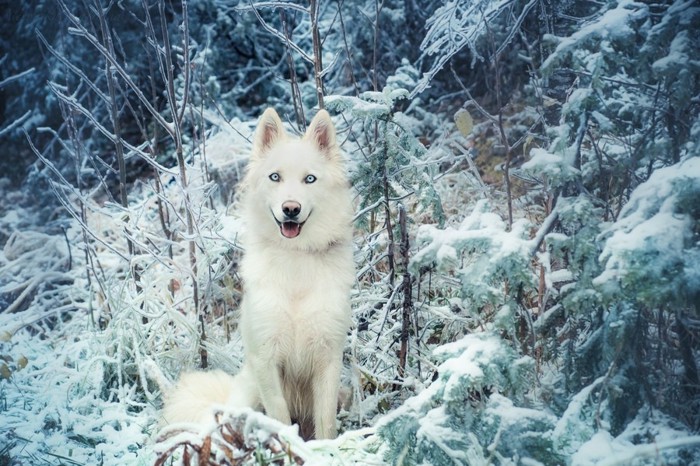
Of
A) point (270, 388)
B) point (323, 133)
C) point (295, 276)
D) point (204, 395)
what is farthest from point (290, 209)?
point (204, 395)

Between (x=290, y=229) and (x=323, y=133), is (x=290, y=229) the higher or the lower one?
the lower one

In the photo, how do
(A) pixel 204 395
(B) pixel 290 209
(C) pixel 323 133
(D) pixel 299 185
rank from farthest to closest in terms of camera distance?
(A) pixel 204 395 < (C) pixel 323 133 < (D) pixel 299 185 < (B) pixel 290 209

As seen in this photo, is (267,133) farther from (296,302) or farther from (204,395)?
(204,395)

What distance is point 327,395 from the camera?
2.45 m

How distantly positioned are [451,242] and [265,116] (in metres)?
0.99

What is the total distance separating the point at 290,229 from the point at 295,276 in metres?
0.24

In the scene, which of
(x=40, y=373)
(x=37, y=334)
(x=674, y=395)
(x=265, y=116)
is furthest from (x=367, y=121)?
(x=37, y=334)

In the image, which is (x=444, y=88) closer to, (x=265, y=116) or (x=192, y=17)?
(x=192, y=17)

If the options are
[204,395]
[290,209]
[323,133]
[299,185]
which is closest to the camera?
[290,209]

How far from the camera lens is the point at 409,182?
313 cm

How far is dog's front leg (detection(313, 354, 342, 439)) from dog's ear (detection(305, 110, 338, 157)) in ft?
2.84

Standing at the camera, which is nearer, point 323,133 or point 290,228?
point 290,228

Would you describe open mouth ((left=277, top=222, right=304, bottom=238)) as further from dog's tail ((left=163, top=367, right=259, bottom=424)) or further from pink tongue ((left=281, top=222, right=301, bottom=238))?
dog's tail ((left=163, top=367, right=259, bottom=424))

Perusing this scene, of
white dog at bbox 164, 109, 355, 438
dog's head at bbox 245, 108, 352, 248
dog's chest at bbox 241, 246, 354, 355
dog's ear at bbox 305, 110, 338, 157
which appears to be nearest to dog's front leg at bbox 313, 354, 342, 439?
white dog at bbox 164, 109, 355, 438
